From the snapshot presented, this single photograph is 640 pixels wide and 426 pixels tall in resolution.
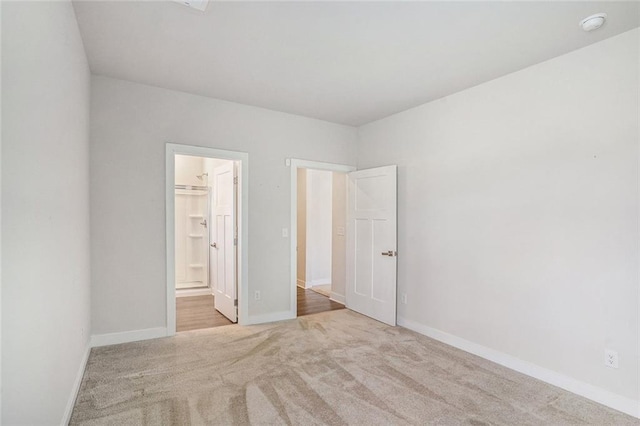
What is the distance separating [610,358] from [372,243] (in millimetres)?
2579

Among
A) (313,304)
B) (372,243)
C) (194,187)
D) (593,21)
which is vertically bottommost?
(313,304)

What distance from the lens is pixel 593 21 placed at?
226 centimetres

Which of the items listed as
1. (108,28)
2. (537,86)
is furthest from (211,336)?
(537,86)

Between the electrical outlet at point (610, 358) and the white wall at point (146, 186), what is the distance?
3301mm

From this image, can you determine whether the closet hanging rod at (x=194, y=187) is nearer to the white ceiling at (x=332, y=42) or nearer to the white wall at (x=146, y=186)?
the white wall at (x=146, y=186)

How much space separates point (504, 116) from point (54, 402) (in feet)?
12.9

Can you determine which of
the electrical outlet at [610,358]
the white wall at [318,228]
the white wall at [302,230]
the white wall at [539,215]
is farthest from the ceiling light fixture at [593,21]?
the white wall at [302,230]

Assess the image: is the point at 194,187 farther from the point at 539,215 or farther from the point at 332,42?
the point at 539,215

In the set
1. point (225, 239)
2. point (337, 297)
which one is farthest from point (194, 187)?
point (337, 297)

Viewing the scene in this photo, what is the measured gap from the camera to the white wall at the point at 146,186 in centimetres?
333

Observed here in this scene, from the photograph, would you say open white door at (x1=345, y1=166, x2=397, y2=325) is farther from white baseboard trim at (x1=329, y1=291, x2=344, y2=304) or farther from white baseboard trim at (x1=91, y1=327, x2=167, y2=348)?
white baseboard trim at (x1=91, y1=327, x2=167, y2=348)

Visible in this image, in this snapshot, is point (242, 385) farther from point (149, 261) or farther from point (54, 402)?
point (149, 261)

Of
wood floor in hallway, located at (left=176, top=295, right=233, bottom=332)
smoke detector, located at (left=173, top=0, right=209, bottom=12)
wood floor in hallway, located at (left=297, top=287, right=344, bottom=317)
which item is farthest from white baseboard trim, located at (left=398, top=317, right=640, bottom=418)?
smoke detector, located at (left=173, top=0, right=209, bottom=12)

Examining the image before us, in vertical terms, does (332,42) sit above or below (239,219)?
above
